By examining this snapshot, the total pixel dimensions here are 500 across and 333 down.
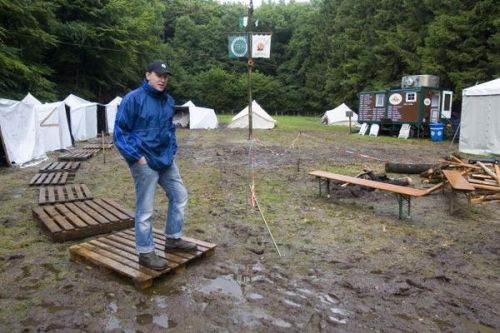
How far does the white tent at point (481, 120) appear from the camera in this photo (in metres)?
14.6

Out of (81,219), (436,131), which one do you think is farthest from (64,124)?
(436,131)

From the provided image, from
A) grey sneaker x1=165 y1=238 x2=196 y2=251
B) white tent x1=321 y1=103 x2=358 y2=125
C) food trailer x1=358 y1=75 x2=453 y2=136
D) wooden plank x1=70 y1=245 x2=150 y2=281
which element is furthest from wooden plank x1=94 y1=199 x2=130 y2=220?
white tent x1=321 y1=103 x2=358 y2=125

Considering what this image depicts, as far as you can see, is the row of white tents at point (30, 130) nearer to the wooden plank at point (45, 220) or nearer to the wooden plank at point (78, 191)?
the wooden plank at point (78, 191)

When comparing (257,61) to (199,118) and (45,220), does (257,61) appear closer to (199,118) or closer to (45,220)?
(199,118)

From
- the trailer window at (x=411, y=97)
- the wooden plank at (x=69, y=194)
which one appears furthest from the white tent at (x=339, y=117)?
the wooden plank at (x=69, y=194)

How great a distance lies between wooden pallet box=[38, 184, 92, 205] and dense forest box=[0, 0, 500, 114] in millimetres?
9751

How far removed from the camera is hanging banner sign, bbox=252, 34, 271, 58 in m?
18.6

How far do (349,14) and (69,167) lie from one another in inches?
1685

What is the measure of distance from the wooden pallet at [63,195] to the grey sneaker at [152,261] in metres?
3.67

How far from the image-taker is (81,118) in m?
19.9

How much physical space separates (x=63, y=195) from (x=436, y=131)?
19.5 meters

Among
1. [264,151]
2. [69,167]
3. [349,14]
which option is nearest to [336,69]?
[349,14]

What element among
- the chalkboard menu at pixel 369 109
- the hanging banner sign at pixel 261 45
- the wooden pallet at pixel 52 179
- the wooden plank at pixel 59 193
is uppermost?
the hanging banner sign at pixel 261 45

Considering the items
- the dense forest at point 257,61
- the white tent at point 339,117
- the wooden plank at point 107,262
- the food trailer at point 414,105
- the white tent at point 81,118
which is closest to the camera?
the wooden plank at point 107,262
